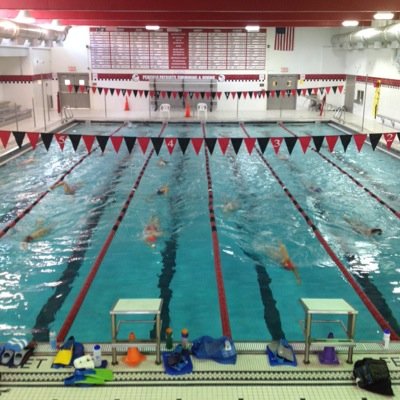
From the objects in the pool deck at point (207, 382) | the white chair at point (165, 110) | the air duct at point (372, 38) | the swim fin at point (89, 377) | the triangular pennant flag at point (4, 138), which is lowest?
the pool deck at point (207, 382)

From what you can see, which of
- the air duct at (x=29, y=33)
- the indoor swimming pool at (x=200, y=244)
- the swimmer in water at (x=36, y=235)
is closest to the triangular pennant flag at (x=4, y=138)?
the indoor swimming pool at (x=200, y=244)

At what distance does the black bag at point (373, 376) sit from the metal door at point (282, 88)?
1827cm

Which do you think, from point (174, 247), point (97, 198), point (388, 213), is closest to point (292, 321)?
point (174, 247)

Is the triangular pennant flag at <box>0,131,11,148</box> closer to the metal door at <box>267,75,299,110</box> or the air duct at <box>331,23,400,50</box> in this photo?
the air duct at <box>331,23,400,50</box>

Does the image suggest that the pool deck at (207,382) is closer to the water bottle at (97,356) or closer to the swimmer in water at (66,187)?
the water bottle at (97,356)

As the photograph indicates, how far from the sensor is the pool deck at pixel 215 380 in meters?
3.12

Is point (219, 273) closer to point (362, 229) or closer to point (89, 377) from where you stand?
point (89, 377)

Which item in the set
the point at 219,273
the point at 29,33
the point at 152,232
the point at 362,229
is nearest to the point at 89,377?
the point at 219,273

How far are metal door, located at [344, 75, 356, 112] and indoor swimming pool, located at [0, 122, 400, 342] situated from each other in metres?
9.07

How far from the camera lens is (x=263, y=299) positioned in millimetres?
5129

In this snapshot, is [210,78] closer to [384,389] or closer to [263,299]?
[263,299]

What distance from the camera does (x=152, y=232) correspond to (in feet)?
23.0

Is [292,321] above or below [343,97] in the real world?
below

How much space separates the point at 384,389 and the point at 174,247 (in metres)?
3.74
